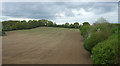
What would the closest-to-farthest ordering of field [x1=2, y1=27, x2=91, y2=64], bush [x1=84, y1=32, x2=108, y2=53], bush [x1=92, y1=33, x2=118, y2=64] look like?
bush [x1=92, y1=33, x2=118, y2=64], bush [x1=84, y1=32, x2=108, y2=53], field [x1=2, y1=27, x2=91, y2=64]

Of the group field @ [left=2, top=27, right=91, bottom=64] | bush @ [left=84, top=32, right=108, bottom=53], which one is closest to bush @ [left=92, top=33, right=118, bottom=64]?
bush @ [left=84, top=32, right=108, bottom=53]

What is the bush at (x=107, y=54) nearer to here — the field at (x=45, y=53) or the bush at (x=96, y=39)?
the bush at (x=96, y=39)

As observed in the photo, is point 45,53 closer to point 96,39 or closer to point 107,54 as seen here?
point 96,39

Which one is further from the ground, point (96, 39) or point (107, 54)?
point (96, 39)

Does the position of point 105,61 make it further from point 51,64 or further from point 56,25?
point 56,25

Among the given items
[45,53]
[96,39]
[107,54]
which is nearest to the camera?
[107,54]

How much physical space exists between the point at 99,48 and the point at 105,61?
0.94 meters

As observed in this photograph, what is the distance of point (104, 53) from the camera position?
294 inches


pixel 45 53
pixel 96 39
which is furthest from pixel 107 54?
pixel 45 53

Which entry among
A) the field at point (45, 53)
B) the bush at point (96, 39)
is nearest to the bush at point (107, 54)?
the bush at point (96, 39)

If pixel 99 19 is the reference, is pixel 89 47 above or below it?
below

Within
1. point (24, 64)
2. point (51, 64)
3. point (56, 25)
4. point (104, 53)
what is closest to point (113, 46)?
point (104, 53)

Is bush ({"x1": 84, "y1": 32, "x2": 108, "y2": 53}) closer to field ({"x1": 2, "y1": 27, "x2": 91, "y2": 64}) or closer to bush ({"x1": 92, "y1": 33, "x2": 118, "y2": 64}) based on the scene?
A: field ({"x1": 2, "y1": 27, "x2": 91, "y2": 64})

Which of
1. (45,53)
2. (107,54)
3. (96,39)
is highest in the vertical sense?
(96,39)
